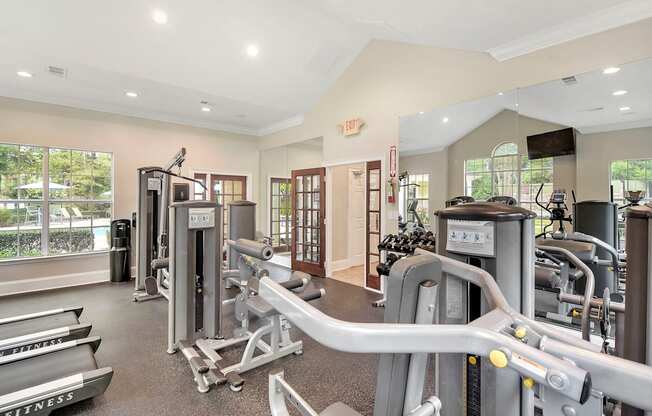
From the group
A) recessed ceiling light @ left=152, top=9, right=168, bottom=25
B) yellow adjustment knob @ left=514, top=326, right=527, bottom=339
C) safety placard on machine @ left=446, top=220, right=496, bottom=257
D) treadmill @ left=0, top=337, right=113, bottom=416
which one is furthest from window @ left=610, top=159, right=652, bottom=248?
recessed ceiling light @ left=152, top=9, right=168, bottom=25

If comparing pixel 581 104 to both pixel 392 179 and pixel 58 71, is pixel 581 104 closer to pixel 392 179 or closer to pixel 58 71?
pixel 392 179

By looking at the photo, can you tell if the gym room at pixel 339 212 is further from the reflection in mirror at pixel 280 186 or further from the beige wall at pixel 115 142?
the reflection in mirror at pixel 280 186

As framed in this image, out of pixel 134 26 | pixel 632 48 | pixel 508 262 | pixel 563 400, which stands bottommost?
pixel 563 400

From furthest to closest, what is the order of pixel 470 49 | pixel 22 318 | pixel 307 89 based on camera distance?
1. pixel 307 89
2. pixel 470 49
3. pixel 22 318

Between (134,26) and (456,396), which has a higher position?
(134,26)

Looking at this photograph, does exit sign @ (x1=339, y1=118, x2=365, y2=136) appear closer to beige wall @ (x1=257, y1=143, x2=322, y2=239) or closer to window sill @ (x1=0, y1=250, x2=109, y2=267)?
beige wall @ (x1=257, y1=143, x2=322, y2=239)

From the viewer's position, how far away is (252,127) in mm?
7211

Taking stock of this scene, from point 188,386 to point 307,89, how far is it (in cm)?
457

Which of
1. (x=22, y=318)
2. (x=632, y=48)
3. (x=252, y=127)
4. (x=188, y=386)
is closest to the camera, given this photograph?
(x=188, y=386)

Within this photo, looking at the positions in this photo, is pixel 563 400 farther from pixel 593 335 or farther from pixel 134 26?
pixel 134 26

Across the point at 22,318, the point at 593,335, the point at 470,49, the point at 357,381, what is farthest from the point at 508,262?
the point at 22,318

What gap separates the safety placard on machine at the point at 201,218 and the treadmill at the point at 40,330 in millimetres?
1471

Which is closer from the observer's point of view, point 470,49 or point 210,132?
point 470,49

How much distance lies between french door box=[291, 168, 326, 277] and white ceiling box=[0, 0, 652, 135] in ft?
4.83
